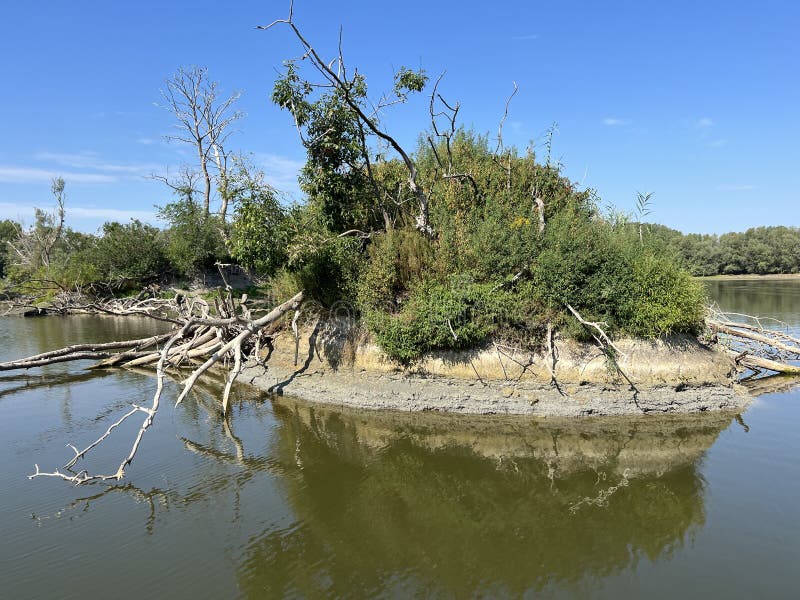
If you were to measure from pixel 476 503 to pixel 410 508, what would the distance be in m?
0.93

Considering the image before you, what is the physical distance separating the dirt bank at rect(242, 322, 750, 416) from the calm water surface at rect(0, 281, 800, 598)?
1.36ft

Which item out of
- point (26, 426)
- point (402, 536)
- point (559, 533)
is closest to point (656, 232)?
point (559, 533)

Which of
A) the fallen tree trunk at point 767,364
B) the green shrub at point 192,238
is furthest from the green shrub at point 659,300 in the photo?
the green shrub at point 192,238

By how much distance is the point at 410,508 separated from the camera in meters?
6.53

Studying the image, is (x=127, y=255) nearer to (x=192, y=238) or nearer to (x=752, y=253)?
(x=192, y=238)

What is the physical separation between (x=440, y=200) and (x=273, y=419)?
25.1 ft

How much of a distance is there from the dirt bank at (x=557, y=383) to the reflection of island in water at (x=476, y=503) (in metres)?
0.44

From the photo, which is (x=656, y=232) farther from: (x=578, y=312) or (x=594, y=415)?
(x=594, y=415)

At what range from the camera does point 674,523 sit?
6066mm

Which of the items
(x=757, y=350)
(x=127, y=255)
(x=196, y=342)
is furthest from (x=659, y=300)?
(x=127, y=255)

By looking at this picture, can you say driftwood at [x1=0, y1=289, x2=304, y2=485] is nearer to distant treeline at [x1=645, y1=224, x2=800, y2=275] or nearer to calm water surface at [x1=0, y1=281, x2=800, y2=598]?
calm water surface at [x1=0, y1=281, x2=800, y2=598]

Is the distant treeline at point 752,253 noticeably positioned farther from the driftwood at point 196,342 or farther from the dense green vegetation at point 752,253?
the driftwood at point 196,342

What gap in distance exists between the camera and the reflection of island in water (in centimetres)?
521

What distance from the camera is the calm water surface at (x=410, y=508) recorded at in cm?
512
